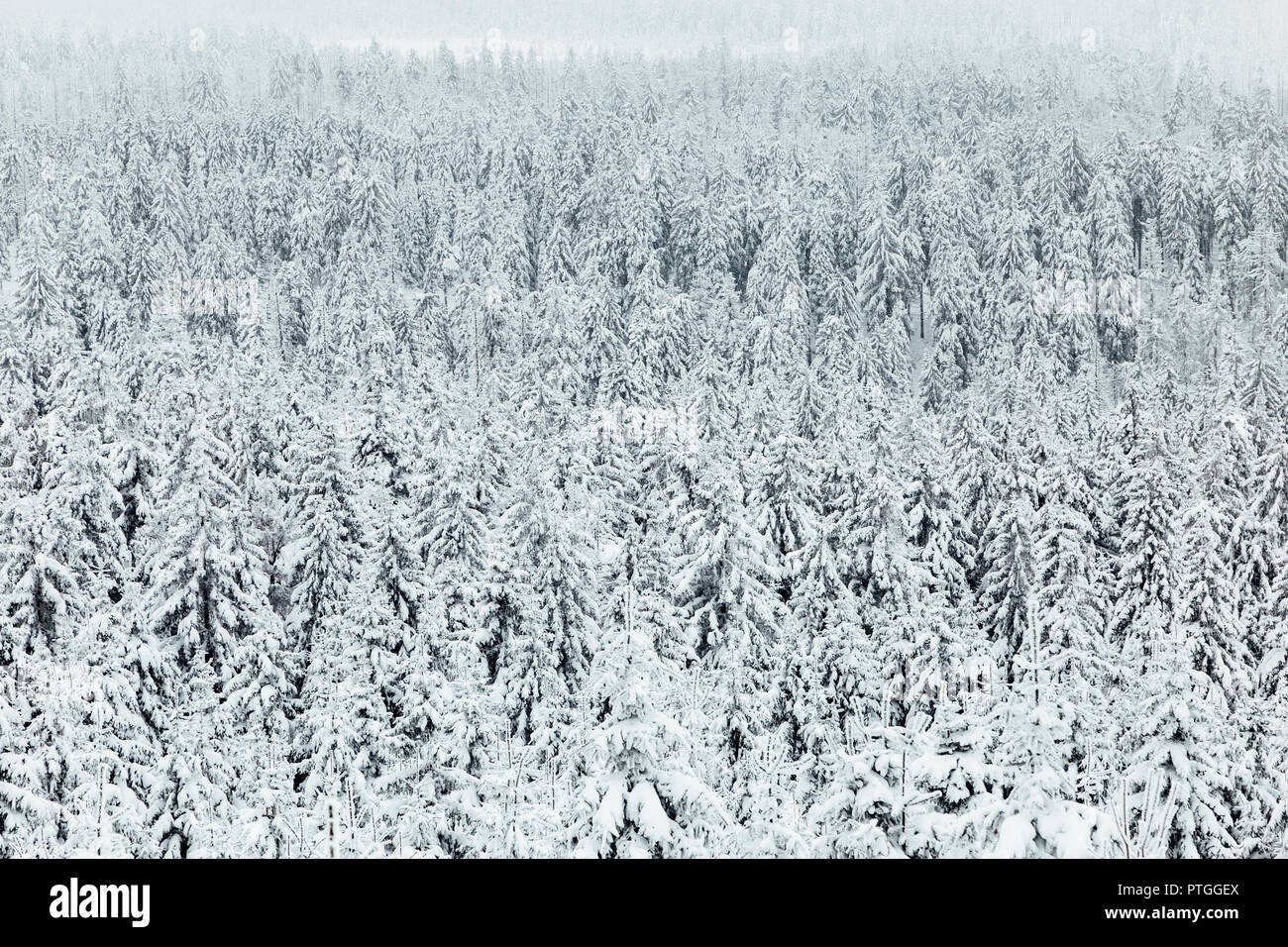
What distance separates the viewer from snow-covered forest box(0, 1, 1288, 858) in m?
16.7

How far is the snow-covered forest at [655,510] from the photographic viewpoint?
16.7m

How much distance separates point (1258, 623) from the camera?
111 ft

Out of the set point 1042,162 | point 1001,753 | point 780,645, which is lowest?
point 780,645

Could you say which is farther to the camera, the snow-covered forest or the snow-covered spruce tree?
the snow-covered forest

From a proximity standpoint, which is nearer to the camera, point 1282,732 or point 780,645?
point 1282,732

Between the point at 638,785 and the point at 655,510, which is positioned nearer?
the point at 638,785

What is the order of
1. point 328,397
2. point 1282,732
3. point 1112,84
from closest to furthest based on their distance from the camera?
1. point 1282,732
2. point 328,397
3. point 1112,84

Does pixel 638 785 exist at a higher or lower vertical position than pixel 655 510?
higher

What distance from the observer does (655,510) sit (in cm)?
4234

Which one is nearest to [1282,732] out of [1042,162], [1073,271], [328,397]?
[328,397]

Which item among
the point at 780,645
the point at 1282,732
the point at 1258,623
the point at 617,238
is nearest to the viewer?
the point at 1282,732

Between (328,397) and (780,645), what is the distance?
3094cm

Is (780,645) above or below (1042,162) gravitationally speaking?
below
